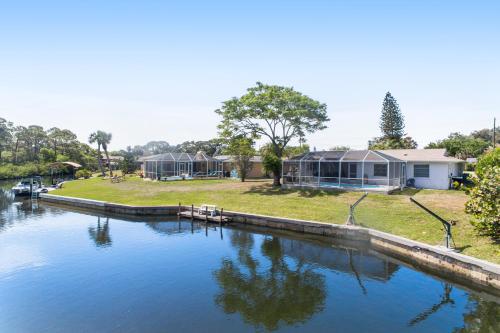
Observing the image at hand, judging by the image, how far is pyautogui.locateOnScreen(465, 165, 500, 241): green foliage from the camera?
49.5ft

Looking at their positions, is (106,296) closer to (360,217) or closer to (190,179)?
(360,217)

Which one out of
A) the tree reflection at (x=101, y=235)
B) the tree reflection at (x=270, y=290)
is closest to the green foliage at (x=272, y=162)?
the tree reflection at (x=101, y=235)

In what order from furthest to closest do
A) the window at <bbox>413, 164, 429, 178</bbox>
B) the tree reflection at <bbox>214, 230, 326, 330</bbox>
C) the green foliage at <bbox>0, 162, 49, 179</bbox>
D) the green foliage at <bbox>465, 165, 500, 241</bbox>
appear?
the green foliage at <bbox>0, 162, 49, 179</bbox> → the window at <bbox>413, 164, 429, 178</bbox> → the green foliage at <bbox>465, 165, 500, 241</bbox> → the tree reflection at <bbox>214, 230, 326, 330</bbox>

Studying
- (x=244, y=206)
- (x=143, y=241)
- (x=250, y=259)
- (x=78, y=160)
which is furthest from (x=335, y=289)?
(x=78, y=160)

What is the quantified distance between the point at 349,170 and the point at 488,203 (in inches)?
736

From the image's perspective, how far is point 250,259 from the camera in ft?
56.2

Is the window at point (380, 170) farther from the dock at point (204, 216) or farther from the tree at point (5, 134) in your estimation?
the tree at point (5, 134)

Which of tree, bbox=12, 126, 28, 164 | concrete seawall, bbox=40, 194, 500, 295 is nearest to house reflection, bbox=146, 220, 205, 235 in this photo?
concrete seawall, bbox=40, 194, 500, 295

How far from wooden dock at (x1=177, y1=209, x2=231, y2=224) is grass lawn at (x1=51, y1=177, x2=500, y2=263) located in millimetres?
2118

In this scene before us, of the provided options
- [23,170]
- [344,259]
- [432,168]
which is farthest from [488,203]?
[23,170]

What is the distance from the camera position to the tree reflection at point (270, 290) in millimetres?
11109

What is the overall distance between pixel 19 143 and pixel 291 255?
95.3 metres

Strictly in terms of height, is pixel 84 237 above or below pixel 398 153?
below

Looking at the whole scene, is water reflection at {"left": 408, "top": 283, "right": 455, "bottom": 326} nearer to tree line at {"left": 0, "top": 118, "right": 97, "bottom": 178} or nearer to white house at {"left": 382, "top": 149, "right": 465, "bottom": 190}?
white house at {"left": 382, "top": 149, "right": 465, "bottom": 190}
